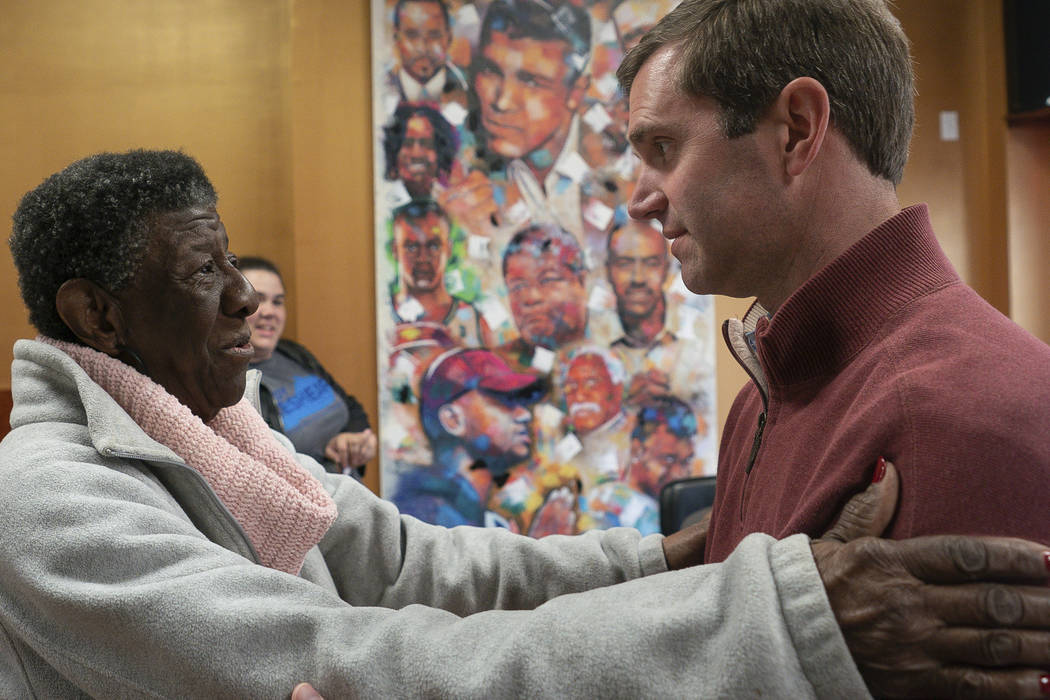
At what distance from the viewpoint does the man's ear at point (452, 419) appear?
442 cm

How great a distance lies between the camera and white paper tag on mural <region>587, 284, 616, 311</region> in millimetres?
4559

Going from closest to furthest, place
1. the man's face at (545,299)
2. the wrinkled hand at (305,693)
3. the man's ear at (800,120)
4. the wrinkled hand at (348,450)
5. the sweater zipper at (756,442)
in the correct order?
the wrinkled hand at (305,693)
the man's ear at (800,120)
the sweater zipper at (756,442)
the wrinkled hand at (348,450)
the man's face at (545,299)

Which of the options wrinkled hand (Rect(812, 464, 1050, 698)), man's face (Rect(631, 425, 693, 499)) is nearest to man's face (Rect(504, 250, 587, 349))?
man's face (Rect(631, 425, 693, 499))

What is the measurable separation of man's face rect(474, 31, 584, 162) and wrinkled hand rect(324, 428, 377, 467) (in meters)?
1.57

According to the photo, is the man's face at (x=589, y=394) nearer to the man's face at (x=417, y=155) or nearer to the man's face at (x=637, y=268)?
the man's face at (x=637, y=268)

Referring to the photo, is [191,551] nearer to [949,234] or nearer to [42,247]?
[42,247]

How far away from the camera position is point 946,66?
5.13 m

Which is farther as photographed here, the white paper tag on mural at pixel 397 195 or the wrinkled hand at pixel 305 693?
the white paper tag on mural at pixel 397 195

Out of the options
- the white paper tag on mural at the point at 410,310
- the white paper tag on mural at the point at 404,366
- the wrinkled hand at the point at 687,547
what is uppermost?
the white paper tag on mural at the point at 410,310

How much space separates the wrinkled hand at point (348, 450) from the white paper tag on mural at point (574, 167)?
1.65 m

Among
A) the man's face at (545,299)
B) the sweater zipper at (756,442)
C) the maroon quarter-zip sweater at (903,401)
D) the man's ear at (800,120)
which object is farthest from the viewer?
the man's face at (545,299)

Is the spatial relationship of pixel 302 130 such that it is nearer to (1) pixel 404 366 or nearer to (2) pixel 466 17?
(2) pixel 466 17

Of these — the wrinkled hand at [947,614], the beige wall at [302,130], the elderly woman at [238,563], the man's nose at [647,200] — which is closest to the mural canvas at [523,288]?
the beige wall at [302,130]

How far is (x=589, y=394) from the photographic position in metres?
4.56
